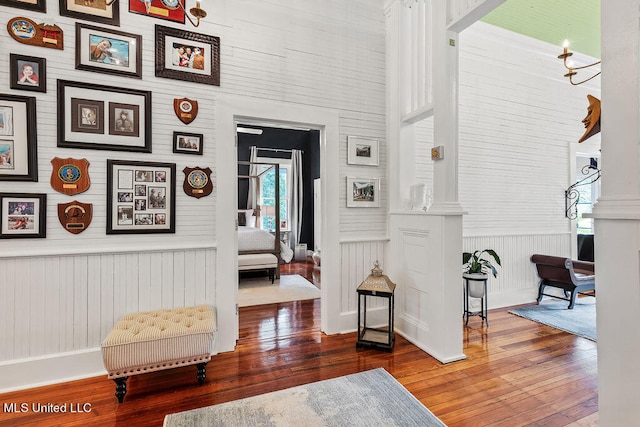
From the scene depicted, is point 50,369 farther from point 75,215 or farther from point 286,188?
point 286,188

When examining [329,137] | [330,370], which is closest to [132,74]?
[329,137]

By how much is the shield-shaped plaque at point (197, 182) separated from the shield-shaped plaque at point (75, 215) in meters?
0.73

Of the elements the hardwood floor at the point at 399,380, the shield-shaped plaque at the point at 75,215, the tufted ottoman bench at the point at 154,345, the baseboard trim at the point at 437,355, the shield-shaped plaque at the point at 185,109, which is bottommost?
the hardwood floor at the point at 399,380

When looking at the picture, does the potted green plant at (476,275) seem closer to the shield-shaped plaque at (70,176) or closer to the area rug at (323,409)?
the area rug at (323,409)

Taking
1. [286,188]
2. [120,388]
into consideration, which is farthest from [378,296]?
[286,188]

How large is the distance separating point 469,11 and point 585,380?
3.01 metres

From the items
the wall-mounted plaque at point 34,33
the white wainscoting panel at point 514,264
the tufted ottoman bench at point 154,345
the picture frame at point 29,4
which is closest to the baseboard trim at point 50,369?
the tufted ottoman bench at point 154,345

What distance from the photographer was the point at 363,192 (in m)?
3.25

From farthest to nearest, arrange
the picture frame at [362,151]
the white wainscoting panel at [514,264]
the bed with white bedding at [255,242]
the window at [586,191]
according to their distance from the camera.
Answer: the window at [586,191]
the bed with white bedding at [255,242]
the white wainscoting panel at [514,264]
the picture frame at [362,151]

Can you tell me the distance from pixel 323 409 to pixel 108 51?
3.12 meters

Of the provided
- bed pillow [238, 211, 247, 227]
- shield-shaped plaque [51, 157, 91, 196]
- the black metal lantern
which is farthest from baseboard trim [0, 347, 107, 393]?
bed pillow [238, 211, 247, 227]

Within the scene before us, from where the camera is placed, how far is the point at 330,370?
2.42 metres

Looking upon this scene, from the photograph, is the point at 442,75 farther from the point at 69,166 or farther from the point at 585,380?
the point at 69,166

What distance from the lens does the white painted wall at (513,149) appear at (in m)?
3.82
